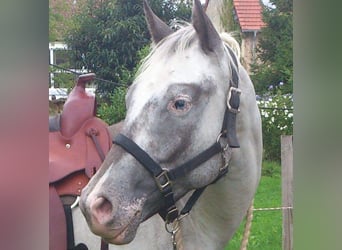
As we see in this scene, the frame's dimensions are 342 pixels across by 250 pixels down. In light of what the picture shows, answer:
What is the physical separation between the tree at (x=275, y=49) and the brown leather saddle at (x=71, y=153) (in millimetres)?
3875

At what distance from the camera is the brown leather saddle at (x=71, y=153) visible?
5.40ft

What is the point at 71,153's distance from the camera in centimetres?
173

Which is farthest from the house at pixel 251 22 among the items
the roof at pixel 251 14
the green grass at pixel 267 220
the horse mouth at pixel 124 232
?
the horse mouth at pixel 124 232

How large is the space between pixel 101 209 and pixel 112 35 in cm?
601

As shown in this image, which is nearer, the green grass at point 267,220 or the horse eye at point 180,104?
the horse eye at point 180,104

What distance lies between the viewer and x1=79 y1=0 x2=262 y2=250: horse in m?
1.18

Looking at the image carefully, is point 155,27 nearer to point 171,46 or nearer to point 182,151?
point 171,46

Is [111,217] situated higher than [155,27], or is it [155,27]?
[155,27]

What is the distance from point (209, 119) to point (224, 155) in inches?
4.2

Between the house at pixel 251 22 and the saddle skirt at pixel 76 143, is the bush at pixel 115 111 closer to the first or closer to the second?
the house at pixel 251 22

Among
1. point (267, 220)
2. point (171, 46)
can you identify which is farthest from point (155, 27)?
point (267, 220)

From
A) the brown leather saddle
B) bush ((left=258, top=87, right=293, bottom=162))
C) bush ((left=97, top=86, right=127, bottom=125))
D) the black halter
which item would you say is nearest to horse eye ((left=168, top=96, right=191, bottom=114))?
the black halter

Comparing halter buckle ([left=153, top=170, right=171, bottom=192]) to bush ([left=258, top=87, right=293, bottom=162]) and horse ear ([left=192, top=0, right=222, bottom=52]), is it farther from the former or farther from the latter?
bush ([left=258, top=87, right=293, bottom=162])
